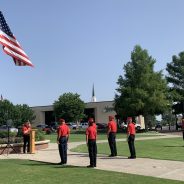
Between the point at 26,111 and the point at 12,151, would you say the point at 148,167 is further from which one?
the point at 26,111

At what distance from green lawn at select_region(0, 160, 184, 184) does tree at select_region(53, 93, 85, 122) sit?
67.6 m

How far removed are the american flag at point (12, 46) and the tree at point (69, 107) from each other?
6504cm

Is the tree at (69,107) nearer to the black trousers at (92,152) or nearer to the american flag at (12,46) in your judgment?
the american flag at (12,46)

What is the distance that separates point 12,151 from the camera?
69.9 ft

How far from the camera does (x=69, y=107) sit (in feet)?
272

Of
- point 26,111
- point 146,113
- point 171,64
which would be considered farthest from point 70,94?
point 146,113

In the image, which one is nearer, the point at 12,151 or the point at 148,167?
the point at 148,167

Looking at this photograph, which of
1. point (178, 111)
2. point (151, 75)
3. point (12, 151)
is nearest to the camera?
point (12, 151)

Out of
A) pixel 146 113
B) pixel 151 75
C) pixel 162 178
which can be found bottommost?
pixel 162 178

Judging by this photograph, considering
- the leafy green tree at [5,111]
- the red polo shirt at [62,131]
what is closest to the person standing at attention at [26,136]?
the red polo shirt at [62,131]

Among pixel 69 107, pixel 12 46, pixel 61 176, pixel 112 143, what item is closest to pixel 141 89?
pixel 69 107

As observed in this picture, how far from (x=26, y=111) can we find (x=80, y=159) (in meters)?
73.7

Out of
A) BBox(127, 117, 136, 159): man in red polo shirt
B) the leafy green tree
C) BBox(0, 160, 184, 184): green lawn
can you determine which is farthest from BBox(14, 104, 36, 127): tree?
BBox(0, 160, 184, 184): green lawn

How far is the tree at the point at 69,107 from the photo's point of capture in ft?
273
